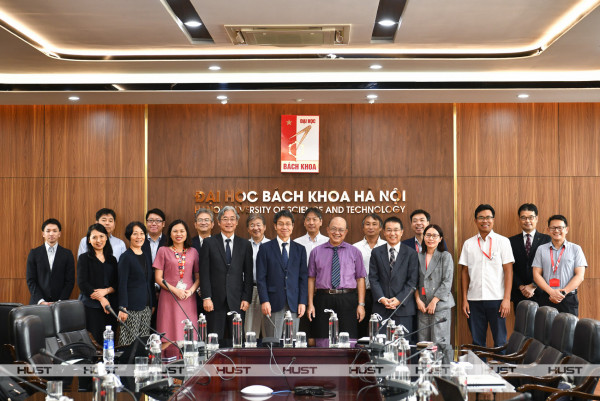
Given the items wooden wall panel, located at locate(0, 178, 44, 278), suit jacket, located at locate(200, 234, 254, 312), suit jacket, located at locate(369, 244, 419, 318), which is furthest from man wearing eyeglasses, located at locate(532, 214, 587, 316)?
wooden wall panel, located at locate(0, 178, 44, 278)

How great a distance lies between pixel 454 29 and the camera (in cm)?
608

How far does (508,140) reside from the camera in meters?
8.77

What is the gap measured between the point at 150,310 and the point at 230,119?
2833 millimetres

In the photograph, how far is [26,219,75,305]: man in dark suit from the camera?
7.87 metres

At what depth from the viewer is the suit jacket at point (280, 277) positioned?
7086 millimetres

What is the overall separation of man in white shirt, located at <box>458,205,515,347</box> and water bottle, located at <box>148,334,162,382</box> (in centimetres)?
476

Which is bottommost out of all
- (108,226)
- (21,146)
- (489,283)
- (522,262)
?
(489,283)

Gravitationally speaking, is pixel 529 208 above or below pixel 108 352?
above

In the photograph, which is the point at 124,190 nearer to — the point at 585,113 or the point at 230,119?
the point at 230,119

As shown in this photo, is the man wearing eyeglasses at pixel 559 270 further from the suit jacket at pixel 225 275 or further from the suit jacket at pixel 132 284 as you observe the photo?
the suit jacket at pixel 132 284

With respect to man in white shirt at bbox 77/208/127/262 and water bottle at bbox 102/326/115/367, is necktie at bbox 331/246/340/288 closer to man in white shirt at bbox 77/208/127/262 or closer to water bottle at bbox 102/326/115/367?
man in white shirt at bbox 77/208/127/262

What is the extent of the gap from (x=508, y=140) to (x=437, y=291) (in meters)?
2.70

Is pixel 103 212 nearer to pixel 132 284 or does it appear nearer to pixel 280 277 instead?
pixel 132 284

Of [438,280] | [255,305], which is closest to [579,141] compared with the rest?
[438,280]
